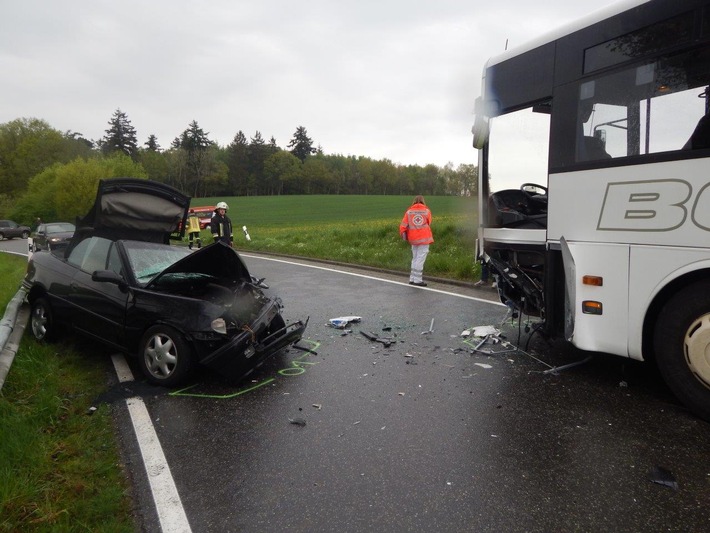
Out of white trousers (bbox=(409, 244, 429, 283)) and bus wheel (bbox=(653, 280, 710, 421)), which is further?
white trousers (bbox=(409, 244, 429, 283))

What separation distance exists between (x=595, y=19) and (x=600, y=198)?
156 centimetres

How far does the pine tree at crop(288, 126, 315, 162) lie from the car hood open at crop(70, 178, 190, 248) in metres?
115

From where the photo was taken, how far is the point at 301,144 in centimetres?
11844

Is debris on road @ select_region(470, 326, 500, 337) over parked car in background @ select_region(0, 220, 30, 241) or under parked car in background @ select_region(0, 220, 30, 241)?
under

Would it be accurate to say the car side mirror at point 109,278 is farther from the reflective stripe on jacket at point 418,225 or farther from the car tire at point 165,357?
the reflective stripe on jacket at point 418,225

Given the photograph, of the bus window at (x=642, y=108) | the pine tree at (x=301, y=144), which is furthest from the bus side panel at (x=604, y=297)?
the pine tree at (x=301, y=144)

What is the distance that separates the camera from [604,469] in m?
3.01

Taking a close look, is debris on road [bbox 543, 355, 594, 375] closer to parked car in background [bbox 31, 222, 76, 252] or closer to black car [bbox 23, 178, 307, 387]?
black car [bbox 23, 178, 307, 387]

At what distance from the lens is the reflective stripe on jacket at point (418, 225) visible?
402 inches

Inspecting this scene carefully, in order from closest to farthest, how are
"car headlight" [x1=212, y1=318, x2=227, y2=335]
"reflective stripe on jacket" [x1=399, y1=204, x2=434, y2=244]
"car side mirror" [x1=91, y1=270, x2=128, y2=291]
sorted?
"car headlight" [x1=212, y1=318, x2=227, y2=335] < "car side mirror" [x1=91, y1=270, x2=128, y2=291] < "reflective stripe on jacket" [x1=399, y1=204, x2=434, y2=244]

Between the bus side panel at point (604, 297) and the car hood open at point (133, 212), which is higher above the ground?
the car hood open at point (133, 212)

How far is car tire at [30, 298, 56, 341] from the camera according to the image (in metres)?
5.70

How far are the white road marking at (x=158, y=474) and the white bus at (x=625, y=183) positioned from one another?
3406 mm

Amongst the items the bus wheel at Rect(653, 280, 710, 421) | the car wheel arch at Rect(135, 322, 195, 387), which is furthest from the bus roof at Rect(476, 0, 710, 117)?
the car wheel arch at Rect(135, 322, 195, 387)
